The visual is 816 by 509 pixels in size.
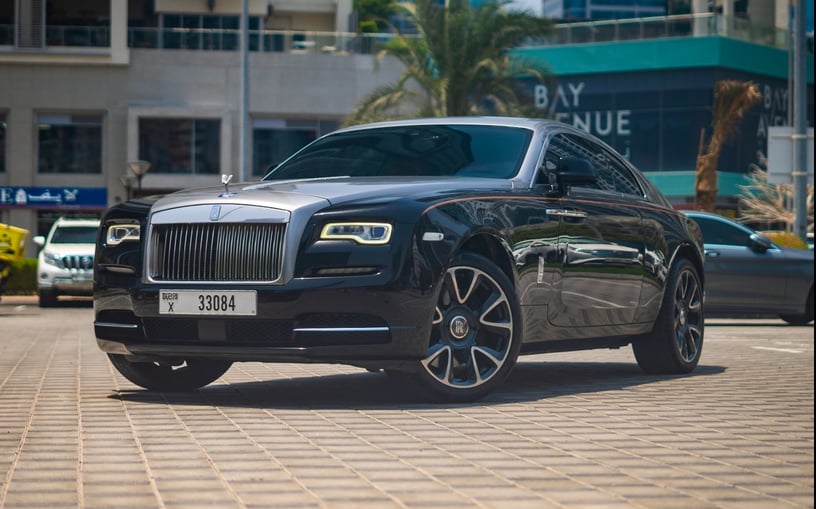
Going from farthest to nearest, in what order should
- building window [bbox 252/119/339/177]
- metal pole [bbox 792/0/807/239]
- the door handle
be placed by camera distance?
building window [bbox 252/119/339/177] < metal pole [bbox 792/0/807/239] < the door handle

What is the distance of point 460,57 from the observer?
40.4m

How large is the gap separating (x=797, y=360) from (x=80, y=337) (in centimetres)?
830

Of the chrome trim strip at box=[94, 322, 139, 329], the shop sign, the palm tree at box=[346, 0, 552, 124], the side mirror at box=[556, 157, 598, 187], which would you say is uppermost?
the palm tree at box=[346, 0, 552, 124]

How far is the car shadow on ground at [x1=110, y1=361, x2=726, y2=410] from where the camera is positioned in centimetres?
838

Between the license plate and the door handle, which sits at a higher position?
the door handle

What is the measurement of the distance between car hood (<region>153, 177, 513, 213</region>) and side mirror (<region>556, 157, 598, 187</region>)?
1.66 ft

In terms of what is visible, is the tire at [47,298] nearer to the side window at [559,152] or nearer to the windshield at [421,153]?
the windshield at [421,153]

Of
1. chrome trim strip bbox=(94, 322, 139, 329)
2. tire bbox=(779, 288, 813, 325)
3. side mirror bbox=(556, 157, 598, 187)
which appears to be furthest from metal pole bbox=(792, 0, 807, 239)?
chrome trim strip bbox=(94, 322, 139, 329)

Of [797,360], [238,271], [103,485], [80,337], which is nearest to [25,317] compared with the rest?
[80,337]

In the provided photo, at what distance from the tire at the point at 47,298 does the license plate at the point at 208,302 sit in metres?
21.6

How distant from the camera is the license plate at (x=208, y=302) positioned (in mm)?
7980

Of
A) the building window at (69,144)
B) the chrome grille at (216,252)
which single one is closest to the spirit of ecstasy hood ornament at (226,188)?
the chrome grille at (216,252)

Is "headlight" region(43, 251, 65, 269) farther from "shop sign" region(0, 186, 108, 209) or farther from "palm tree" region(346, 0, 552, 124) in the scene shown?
"shop sign" region(0, 186, 108, 209)

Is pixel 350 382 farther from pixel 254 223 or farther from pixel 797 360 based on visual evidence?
pixel 797 360
